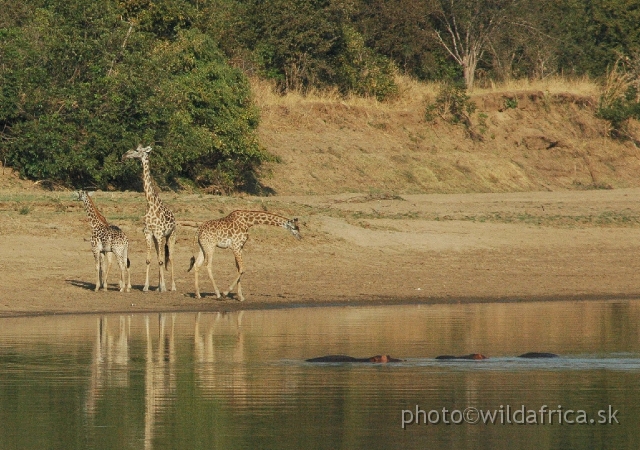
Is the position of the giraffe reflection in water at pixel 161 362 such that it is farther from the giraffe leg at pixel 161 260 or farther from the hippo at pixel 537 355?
the hippo at pixel 537 355

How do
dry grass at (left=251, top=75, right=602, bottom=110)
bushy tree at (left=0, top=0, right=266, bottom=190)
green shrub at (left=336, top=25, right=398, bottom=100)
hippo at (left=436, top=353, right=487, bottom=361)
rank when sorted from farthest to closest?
green shrub at (left=336, top=25, right=398, bottom=100) → dry grass at (left=251, top=75, right=602, bottom=110) → bushy tree at (left=0, top=0, right=266, bottom=190) → hippo at (left=436, top=353, right=487, bottom=361)

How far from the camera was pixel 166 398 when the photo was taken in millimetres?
11359

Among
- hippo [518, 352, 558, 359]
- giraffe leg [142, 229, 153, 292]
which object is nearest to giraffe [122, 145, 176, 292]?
giraffe leg [142, 229, 153, 292]

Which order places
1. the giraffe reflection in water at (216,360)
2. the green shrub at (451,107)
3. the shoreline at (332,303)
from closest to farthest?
the giraffe reflection in water at (216,360) < the shoreline at (332,303) < the green shrub at (451,107)

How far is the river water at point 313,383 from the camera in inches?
392

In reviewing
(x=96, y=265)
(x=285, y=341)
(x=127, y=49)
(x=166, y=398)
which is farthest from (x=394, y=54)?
(x=166, y=398)

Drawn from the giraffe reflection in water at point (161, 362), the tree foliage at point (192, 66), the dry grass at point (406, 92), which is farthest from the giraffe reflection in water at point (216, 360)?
the dry grass at point (406, 92)

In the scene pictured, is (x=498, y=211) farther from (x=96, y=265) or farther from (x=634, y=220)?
(x=96, y=265)

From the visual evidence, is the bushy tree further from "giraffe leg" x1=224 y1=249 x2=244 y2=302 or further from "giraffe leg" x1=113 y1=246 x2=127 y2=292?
"giraffe leg" x1=224 y1=249 x2=244 y2=302

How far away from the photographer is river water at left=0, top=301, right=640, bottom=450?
995 cm

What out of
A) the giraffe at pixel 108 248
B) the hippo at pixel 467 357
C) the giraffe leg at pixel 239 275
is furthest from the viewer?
the giraffe leg at pixel 239 275

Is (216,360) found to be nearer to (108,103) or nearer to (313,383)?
(313,383)

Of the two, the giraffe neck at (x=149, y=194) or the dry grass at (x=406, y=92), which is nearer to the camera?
the giraffe neck at (x=149, y=194)

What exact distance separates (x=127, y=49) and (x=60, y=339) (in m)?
15.7
